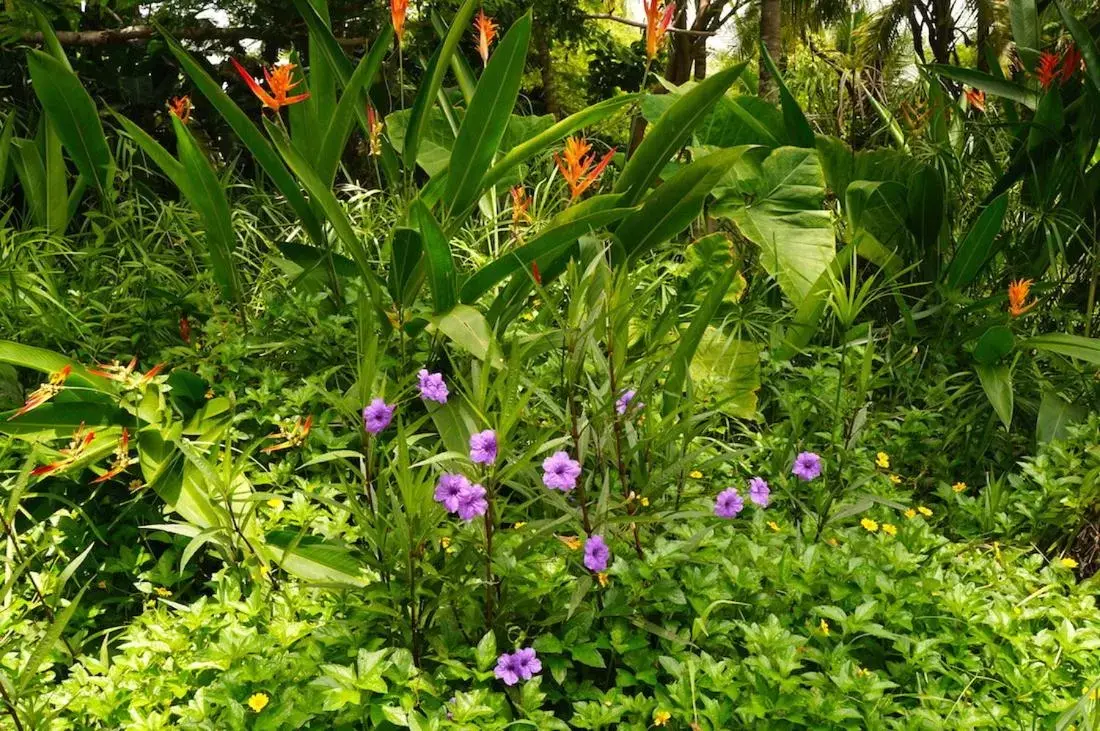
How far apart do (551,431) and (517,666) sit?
308mm

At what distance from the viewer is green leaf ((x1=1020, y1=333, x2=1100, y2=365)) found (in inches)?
85.0

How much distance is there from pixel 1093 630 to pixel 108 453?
1650 millimetres

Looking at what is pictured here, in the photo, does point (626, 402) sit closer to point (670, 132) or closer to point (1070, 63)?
point (670, 132)

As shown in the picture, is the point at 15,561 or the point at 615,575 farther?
the point at 15,561

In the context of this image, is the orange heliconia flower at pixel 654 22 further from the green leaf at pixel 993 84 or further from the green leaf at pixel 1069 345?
the green leaf at pixel 1069 345

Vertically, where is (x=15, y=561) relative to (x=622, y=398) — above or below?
below

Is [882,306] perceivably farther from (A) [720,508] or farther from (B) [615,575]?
(B) [615,575]

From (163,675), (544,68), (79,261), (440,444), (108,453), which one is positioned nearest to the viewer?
(163,675)

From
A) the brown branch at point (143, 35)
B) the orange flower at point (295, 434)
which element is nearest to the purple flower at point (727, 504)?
the orange flower at point (295, 434)

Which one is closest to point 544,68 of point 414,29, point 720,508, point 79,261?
point 414,29

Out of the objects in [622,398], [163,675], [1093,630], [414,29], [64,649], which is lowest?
[64,649]

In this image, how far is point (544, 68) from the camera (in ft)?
20.6

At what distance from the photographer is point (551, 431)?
4.16 ft

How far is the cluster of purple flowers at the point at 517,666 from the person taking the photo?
3.83 ft
